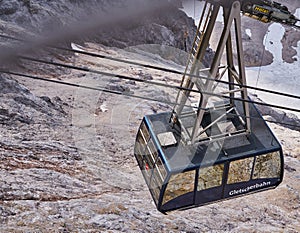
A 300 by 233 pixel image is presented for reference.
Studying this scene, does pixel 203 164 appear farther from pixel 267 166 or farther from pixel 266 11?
pixel 266 11

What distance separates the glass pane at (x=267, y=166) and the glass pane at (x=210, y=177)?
1320 mm

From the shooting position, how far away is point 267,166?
12938 millimetres

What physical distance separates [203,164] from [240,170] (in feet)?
4.94

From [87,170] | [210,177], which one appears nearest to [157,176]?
[210,177]

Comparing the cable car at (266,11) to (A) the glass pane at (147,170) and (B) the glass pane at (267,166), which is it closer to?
(B) the glass pane at (267,166)

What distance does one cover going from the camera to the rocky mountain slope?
14148 mm

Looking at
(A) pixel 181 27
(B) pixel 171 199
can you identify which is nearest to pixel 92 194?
(B) pixel 171 199

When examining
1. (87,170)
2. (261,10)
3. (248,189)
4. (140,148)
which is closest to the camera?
(261,10)

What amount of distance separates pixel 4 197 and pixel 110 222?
3.87 meters

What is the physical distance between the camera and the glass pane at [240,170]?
1223cm

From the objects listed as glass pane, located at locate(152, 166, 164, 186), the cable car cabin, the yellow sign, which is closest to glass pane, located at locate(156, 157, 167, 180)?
the cable car cabin

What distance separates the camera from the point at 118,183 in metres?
17.3

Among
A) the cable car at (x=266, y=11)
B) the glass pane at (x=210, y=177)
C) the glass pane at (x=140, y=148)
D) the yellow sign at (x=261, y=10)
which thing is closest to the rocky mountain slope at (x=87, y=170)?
the glass pane at (x=140, y=148)

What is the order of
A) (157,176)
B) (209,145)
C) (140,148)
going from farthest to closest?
(140,148) → (209,145) → (157,176)
